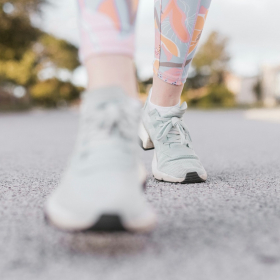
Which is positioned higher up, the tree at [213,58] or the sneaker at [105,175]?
the sneaker at [105,175]

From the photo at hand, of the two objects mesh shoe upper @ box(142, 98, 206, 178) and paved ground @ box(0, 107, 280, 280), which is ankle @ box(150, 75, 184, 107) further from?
paved ground @ box(0, 107, 280, 280)

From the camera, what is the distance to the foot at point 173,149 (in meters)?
1.14

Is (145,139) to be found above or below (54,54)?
above

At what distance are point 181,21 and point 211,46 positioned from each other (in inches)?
1145

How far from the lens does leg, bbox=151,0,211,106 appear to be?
1174 millimetres

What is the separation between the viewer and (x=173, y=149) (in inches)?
46.7

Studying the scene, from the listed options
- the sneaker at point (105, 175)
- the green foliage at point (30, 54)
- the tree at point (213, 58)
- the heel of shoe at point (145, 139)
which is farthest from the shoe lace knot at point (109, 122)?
the tree at point (213, 58)

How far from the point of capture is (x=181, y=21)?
1.18 m

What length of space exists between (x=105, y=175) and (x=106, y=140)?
7 centimetres

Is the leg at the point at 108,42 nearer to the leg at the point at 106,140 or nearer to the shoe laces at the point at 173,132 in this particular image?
the leg at the point at 106,140

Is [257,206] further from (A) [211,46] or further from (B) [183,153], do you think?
(A) [211,46]

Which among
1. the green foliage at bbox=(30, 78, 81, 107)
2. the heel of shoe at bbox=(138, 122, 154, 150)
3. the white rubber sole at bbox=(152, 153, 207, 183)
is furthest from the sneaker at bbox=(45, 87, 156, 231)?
the green foliage at bbox=(30, 78, 81, 107)

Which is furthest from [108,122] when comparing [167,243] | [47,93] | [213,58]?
[47,93]

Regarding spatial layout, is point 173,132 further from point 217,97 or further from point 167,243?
point 217,97
